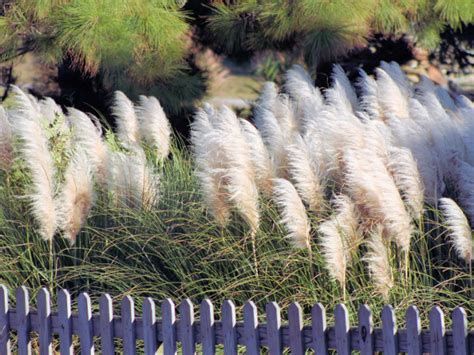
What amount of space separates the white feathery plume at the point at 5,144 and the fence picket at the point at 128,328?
2129 mm

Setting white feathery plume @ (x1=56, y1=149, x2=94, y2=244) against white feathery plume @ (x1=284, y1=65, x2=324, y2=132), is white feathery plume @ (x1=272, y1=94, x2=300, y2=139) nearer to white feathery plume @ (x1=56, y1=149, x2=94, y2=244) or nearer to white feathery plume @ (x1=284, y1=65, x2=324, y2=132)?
white feathery plume @ (x1=284, y1=65, x2=324, y2=132)

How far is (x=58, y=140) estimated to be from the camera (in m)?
7.46

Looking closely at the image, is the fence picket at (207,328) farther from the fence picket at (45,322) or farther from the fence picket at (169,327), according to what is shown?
the fence picket at (45,322)

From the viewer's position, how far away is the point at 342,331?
192 inches

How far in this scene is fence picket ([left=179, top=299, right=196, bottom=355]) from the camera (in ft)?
16.9

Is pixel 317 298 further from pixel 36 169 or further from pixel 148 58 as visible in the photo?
pixel 148 58

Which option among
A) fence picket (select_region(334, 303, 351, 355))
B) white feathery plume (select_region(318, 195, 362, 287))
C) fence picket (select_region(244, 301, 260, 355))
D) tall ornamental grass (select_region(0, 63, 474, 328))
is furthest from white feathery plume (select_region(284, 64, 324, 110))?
fence picket (select_region(334, 303, 351, 355))

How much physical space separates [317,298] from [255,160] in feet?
2.95

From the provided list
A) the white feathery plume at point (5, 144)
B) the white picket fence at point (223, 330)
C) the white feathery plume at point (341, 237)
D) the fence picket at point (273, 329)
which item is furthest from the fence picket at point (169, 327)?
the white feathery plume at point (5, 144)

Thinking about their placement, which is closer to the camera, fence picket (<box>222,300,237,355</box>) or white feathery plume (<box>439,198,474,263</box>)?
fence picket (<box>222,300,237,355</box>)

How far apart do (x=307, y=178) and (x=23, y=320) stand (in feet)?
5.90

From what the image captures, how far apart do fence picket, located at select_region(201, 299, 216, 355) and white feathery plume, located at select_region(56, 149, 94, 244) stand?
4.34 ft

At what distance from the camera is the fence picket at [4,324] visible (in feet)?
18.8

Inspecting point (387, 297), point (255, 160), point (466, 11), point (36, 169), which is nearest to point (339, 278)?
point (387, 297)
